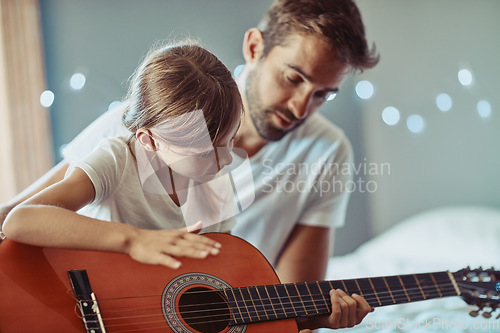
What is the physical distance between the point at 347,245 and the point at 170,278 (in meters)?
0.53

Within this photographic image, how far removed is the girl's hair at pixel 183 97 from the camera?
0.83 m

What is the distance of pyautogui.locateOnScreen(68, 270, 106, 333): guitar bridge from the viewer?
71cm

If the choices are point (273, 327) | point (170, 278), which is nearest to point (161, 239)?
point (170, 278)

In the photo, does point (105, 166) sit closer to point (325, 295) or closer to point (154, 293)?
point (154, 293)

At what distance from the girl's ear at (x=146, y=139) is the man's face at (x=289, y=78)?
10.6 inches

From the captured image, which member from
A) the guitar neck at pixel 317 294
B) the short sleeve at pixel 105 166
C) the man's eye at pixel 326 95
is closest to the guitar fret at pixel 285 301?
the guitar neck at pixel 317 294

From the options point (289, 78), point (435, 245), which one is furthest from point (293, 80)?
point (435, 245)

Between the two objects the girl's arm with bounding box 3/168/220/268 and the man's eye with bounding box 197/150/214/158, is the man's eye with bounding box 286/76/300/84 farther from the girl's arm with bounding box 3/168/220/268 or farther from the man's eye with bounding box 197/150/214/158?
the girl's arm with bounding box 3/168/220/268

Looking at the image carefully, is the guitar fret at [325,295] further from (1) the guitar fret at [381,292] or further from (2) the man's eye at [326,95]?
(2) the man's eye at [326,95]

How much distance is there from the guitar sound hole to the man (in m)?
0.22

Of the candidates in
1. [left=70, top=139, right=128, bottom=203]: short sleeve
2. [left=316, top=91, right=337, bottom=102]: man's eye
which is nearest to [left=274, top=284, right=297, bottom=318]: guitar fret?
[left=70, top=139, right=128, bottom=203]: short sleeve

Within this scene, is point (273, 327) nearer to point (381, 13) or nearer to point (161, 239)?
point (161, 239)

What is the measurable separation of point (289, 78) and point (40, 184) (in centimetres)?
54

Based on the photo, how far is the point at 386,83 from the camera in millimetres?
1222
